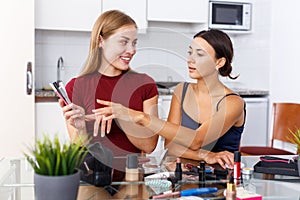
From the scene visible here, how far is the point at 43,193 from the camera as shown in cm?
96

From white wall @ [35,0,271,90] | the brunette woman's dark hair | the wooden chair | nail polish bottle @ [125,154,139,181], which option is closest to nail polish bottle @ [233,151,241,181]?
nail polish bottle @ [125,154,139,181]

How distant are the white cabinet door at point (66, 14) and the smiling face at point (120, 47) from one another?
5.02 ft

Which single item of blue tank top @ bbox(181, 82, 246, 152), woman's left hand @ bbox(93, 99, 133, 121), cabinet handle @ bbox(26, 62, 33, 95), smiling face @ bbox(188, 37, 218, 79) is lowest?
Answer: blue tank top @ bbox(181, 82, 246, 152)

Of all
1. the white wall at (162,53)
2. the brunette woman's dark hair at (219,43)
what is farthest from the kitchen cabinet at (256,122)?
the brunette woman's dark hair at (219,43)

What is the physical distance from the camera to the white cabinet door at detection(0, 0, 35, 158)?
117 inches

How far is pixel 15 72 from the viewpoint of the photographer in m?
3.01

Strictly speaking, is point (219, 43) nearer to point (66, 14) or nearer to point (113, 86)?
point (113, 86)

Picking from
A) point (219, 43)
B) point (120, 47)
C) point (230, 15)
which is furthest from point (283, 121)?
point (120, 47)

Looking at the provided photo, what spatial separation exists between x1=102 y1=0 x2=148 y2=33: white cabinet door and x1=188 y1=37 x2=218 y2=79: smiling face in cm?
159

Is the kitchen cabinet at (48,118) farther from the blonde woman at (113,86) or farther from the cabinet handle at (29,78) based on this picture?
the blonde woman at (113,86)

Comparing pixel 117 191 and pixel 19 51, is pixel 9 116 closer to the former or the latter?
pixel 19 51

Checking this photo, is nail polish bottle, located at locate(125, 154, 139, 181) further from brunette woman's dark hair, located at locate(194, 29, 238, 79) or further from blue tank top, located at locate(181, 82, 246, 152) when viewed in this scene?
brunette woman's dark hair, located at locate(194, 29, 238, 79)

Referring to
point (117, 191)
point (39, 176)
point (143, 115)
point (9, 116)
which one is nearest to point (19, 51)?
point (9, 116)

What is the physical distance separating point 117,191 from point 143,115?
36 cm
